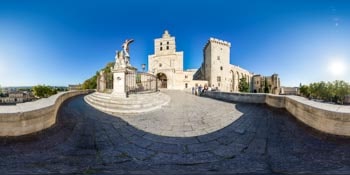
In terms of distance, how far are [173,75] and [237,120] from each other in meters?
40.0

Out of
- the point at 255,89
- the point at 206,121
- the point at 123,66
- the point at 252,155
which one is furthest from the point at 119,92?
the point at 255,89

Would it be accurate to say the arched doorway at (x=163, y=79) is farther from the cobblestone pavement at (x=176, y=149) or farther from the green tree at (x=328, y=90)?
the cobblestone pavement at (x=176, y=149)

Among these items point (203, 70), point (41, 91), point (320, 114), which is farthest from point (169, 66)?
point (320, 114)

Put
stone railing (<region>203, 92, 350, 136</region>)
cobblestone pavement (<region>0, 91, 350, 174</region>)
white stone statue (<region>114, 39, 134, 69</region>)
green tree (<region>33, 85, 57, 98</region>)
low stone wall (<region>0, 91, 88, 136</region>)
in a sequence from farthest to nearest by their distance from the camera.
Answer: green tree (<region>33, 85, 57, 98</region>)
white stone statue (<region>114, 39, 134, 69</region>)
stone railing (<region>203, 92, 350, 136</region>)
low stone wall (<region>0, 91, 88, 136</region>)
cobblestone pavement (<region>0, 91, 350, 174</region>)

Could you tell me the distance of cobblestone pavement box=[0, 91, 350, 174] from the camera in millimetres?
3352

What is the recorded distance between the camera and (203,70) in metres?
55.3

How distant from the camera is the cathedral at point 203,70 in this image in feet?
153

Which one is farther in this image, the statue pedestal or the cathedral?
the cathedral

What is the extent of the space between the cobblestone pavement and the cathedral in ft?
118

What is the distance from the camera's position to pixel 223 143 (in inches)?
189

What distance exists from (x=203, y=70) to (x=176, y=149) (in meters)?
52.2

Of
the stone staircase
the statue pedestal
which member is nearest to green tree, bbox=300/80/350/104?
the stone staircase

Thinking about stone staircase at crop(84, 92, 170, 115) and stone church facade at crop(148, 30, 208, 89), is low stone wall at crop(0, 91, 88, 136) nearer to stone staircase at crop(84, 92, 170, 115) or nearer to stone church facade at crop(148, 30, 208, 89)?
stone staircase at crop(84, 92, 170, 115)

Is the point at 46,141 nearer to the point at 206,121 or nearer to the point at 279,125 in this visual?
the point at 206,121
